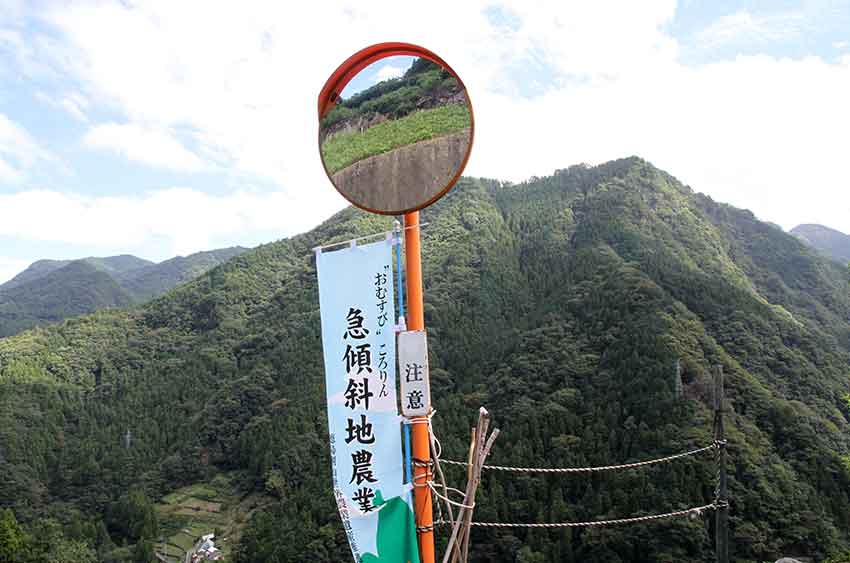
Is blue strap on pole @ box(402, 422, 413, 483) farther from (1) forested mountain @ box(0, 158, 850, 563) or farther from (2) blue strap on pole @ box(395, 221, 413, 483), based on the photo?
(1) forested mountain @ box(0, 158, 850, 563)

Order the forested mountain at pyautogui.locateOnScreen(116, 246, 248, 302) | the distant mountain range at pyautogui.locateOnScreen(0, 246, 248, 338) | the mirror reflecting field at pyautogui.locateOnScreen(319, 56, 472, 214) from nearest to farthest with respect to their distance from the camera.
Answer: the mirror reflecting field at pyautogui.locateOnScreen(319, 56, 472, 214), the distant mountain range at pyautogui.locateOnScreen(0, 246, 248, 338), the forested mountain at pyautogui.locateOnScreen(116, 246, 248, 302)

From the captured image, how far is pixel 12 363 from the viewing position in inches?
1980

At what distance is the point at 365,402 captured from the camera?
2678 millimetres

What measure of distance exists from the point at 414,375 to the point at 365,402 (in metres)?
0.32

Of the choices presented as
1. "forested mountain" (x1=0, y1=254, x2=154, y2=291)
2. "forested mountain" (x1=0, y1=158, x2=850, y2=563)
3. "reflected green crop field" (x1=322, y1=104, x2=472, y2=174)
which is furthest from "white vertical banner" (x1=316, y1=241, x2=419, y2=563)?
"forested mountain" (x1=0, y1=254, x2=154, y2=291)

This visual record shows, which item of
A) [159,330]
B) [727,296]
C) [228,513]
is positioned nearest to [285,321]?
[159,330]

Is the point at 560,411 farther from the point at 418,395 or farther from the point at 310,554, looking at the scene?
the point at 418,395

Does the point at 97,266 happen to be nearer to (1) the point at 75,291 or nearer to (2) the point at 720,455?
(1) the point at 75,291

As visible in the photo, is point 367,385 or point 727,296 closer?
point 367,385

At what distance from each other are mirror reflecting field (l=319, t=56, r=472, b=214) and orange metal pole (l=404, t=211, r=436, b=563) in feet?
0.45

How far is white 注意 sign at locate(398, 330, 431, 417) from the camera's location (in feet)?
8.14

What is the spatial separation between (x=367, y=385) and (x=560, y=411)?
29684 mm

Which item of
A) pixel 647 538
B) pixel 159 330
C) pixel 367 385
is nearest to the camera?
pixel 367 385

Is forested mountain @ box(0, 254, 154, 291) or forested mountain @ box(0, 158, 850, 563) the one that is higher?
forested mountain @ box(0, 254, 154, 291)
